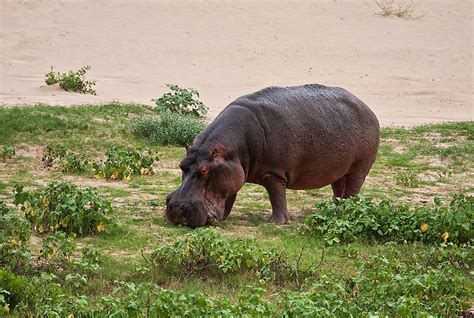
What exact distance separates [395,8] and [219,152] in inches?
894

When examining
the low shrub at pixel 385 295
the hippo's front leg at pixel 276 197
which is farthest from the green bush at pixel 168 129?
the low shrub at pixel 385 295

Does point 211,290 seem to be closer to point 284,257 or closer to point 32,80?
point 284,257

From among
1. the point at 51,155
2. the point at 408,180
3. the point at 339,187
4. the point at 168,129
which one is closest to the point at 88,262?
the point at 339,187

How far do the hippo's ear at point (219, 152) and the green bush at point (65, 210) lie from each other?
1.03 m

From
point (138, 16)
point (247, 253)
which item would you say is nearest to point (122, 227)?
point (247, 253)

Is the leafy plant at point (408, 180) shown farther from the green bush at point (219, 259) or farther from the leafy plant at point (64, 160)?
the green bush at point (219, 259)

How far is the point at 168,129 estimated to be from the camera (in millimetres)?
13422

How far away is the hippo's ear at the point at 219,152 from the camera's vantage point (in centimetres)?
841

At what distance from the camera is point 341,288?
5660 mm

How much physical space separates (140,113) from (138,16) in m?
12.8

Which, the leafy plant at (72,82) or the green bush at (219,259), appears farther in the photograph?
the leafy plant at (72,82)

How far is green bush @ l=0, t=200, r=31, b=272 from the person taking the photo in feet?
21.1

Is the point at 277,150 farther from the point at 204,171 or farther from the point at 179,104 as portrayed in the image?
the point at 179,104

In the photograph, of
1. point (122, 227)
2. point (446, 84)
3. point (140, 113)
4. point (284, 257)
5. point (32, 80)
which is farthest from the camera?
point (446, 84)
